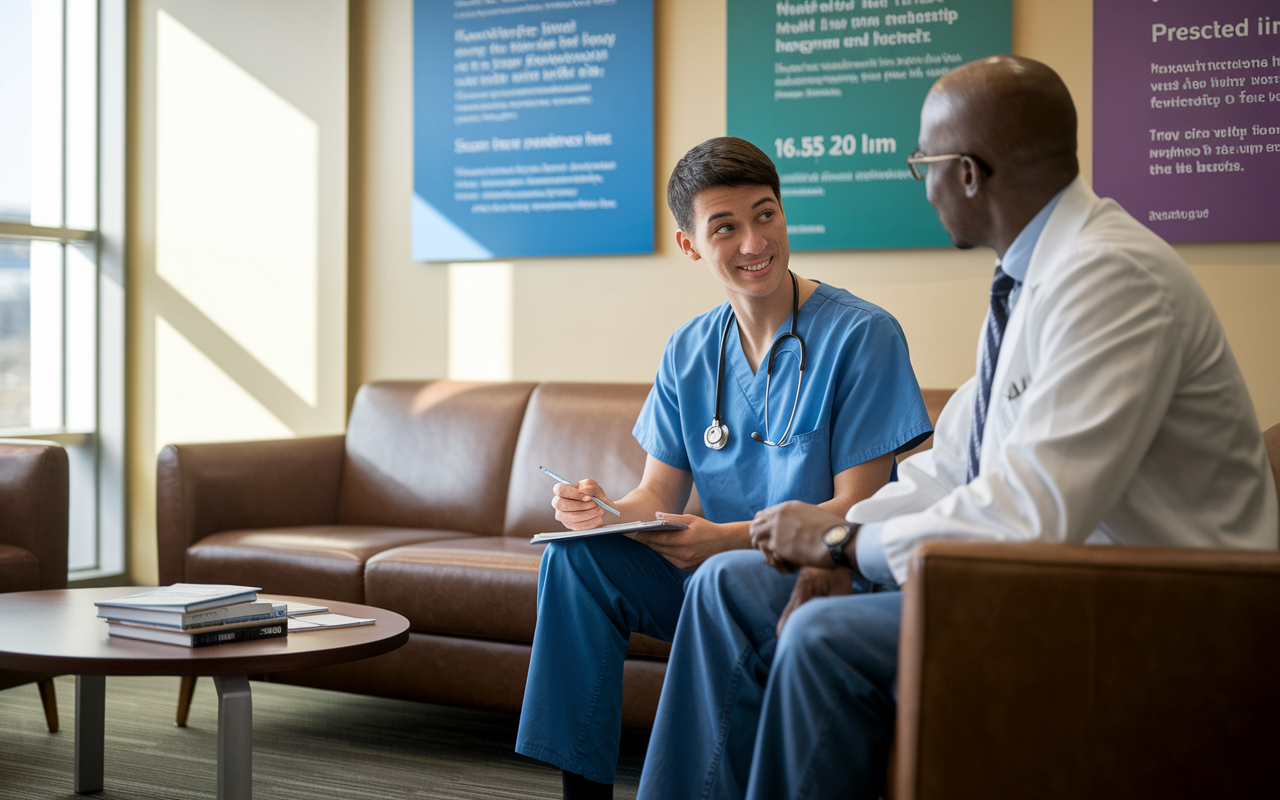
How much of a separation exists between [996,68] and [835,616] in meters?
0.70

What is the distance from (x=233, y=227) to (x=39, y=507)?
1.46m

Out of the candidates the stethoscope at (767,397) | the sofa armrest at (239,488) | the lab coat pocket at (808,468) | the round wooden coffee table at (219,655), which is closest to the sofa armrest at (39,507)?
the sofa armrest at (239,488)

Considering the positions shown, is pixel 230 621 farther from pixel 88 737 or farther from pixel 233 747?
pixel 88 737

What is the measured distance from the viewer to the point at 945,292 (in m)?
3.12

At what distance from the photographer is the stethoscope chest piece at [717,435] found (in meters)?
2.05

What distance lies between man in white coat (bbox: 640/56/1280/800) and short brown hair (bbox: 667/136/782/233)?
0.61 m

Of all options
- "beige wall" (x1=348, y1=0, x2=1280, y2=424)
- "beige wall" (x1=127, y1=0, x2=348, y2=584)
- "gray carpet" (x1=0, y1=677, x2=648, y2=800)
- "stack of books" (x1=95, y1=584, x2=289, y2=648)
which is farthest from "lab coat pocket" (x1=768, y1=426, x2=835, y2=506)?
"beige wall" (x1=127, y1=0, x2=348, y2=584)

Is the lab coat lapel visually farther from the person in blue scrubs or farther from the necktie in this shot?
the person in blue scrubs

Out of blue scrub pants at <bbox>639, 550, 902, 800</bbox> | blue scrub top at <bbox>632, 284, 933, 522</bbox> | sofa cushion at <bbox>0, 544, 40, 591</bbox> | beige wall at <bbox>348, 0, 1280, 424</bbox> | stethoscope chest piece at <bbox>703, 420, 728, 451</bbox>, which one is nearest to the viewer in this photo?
blue scrub pants at <bbox>639, 550, 902, 800</bbox>

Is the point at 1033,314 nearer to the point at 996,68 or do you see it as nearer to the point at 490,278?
the point at 996,68

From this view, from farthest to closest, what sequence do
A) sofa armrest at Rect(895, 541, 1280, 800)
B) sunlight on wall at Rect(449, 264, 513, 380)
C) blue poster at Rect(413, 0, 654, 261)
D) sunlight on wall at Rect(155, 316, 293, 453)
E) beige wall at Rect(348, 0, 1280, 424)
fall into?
sunlight on wall at Rect(155, 316, 293, 453) → sunlight on wall at Rect(449, 264, 513, 380) → blue poster at Rect(413, 0, 654, 261) → beige wall at Rect(348, 0, 1280, 424) → sofa armrest at Rect(895, 541, 1280, 800)

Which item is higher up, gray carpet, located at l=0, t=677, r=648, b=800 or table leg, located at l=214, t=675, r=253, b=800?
table leg, located at l=214, t=675, r=253, b=800

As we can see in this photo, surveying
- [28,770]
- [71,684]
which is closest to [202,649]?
[28,770]

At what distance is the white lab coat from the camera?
1171 mm
